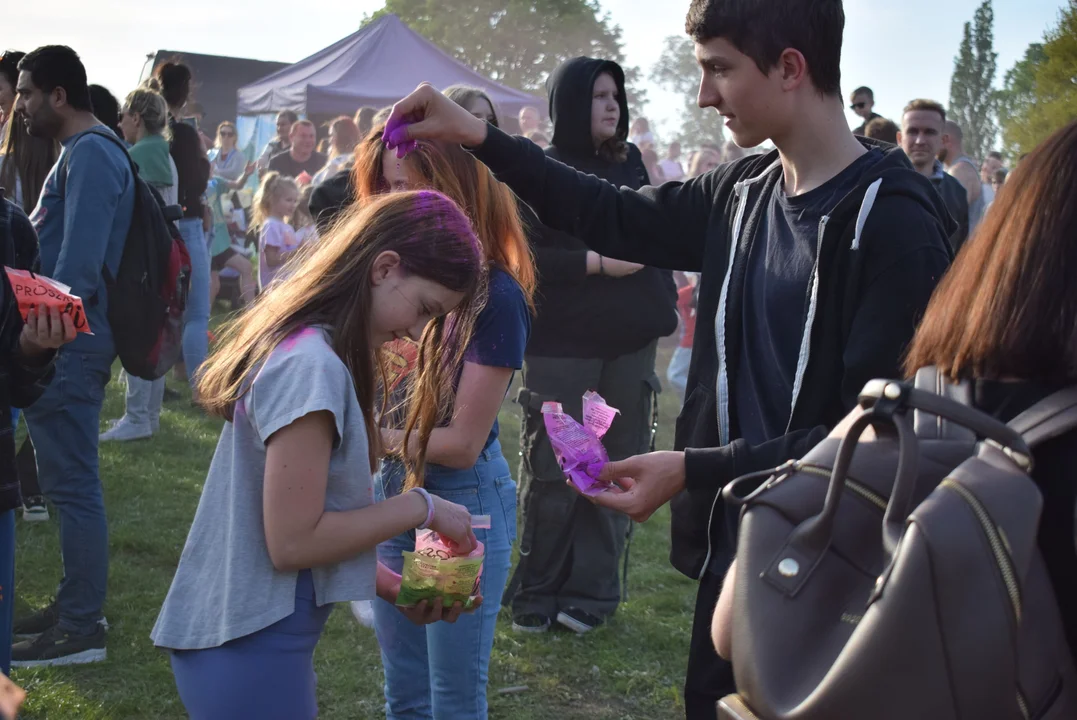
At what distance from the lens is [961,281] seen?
1.42m

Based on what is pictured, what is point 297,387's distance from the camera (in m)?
1.92

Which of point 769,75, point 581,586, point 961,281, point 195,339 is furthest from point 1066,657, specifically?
point 195,339

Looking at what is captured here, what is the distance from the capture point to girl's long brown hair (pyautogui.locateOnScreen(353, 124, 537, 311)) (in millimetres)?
2705

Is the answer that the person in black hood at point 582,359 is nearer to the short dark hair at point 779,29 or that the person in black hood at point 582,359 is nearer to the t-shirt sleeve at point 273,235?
the short dark hair at point 779,29

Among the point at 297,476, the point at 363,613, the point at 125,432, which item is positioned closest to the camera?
the point at 297,476

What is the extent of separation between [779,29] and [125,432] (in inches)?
250

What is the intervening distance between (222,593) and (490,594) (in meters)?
0.79

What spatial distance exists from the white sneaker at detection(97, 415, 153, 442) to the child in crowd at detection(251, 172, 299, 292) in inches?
63.5

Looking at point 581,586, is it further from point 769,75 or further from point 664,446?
point 664,446

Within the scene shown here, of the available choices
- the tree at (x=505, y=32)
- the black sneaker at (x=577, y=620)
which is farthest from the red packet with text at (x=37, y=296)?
the tree at (x=505, y=32)

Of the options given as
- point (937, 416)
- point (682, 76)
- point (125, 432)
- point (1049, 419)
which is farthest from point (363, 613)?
point (682, 76)

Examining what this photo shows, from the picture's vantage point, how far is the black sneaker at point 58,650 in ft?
13.4

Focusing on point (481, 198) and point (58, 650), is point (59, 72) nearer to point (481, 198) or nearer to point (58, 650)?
point (58, 650)

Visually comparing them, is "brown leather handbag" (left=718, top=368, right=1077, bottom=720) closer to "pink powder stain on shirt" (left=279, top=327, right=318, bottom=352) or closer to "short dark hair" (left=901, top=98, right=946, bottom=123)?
"pink powder stain on shirt" (left=279, top=327, right=318, bottom=352)
